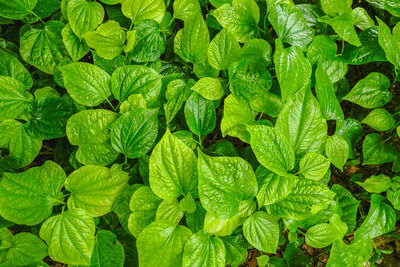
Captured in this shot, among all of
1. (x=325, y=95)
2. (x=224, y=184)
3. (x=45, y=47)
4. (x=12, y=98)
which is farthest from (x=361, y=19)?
(x=12, y=98)

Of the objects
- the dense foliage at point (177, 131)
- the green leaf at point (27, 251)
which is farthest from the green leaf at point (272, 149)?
the green leaf at point (27, 251)

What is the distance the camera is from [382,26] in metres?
0.99

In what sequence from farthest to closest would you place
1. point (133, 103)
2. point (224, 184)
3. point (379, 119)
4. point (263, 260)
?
point (379, 119) < point (263, 260) < point (133, 103) < point (224, 184)

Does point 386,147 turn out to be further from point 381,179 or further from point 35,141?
point 35,141

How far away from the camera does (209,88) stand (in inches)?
37.5

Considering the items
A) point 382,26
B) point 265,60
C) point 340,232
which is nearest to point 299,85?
point 265,60

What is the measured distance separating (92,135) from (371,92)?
1.05 meters

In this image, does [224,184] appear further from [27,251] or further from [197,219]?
[27,251]

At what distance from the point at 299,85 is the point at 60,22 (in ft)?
2.73

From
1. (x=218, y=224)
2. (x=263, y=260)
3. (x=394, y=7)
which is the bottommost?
(x=263, y=260)

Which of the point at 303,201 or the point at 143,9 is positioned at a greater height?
the point at 143,9

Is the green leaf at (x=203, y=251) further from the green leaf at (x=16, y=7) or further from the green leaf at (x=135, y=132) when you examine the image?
the green leaf at (x=16, y=7)

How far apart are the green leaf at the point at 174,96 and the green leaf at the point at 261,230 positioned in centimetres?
42

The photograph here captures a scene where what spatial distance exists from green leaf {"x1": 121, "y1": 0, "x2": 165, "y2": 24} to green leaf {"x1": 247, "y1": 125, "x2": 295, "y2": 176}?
1.69 ft
